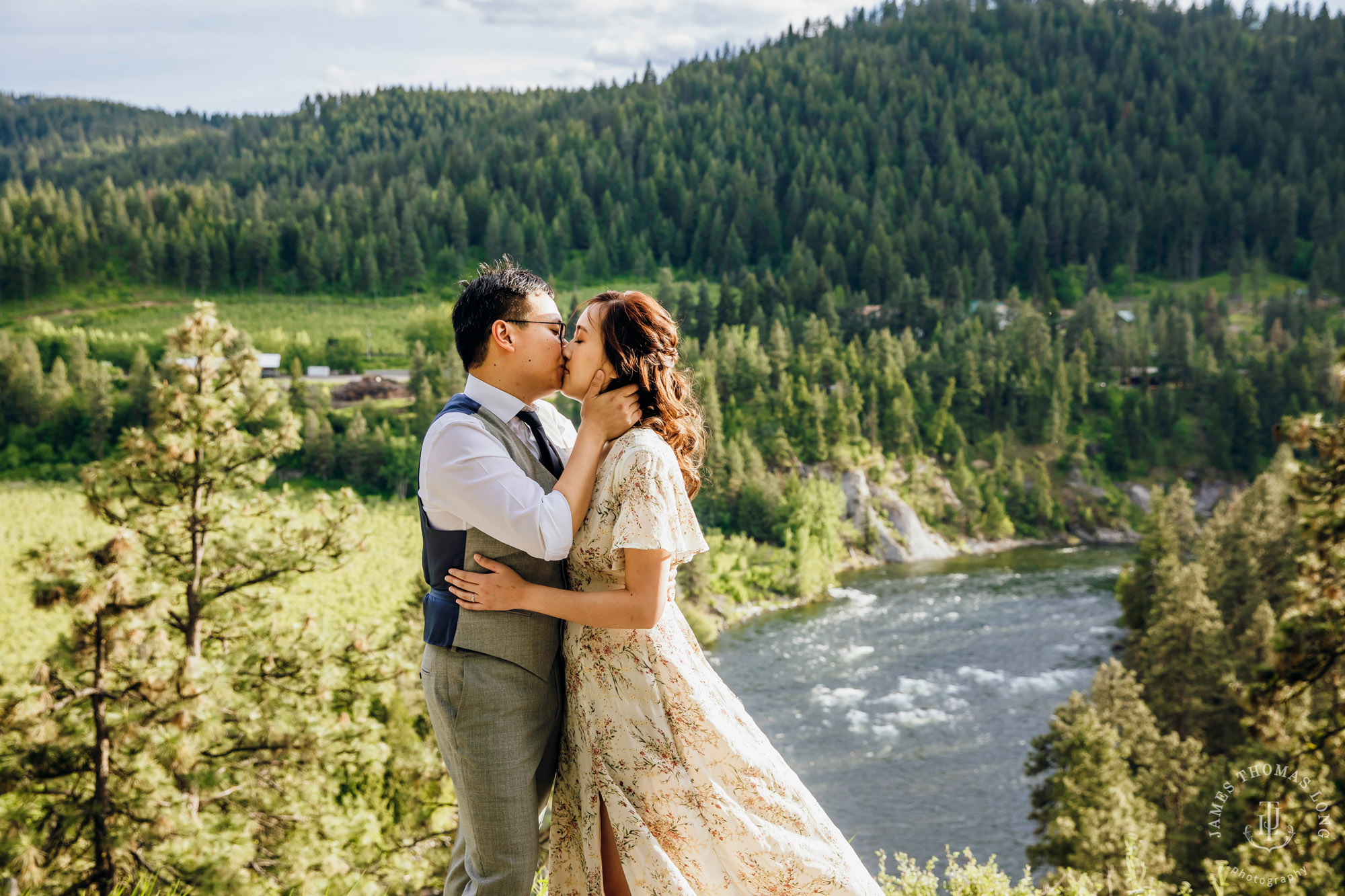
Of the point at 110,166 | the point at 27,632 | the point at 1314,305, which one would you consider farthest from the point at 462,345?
the point at 110,166

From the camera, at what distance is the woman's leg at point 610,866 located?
3.46 m

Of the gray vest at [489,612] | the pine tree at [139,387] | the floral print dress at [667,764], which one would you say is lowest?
the pine tree at [139,387]

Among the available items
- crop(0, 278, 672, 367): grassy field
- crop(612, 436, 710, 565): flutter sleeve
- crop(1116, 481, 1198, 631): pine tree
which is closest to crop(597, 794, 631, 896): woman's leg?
crop(612, 436, 710, 565): flutter sleeve

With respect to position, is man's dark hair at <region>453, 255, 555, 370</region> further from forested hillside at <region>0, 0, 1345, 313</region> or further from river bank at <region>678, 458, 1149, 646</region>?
forested hillside at <region>0, 0, 1345, 313</region>

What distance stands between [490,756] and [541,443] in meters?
1.13

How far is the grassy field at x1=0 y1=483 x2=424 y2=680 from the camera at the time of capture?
4041 centimetres

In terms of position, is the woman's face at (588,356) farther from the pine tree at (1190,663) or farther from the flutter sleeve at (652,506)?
the pine tree at (1190,663)

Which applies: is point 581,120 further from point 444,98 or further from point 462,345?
point 462,345

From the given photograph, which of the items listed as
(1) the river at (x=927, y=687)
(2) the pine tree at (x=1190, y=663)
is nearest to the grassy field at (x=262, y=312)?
(1) the river at (x=927, y=687)

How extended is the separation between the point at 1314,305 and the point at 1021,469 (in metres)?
51.2

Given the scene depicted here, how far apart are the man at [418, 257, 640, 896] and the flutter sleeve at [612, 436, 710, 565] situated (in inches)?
5.5

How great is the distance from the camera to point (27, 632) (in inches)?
1638

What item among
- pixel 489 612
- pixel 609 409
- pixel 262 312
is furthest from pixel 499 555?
pixel 262 312

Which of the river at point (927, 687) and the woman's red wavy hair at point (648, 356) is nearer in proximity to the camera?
the woman's red wavy hair at point (648, 356)
